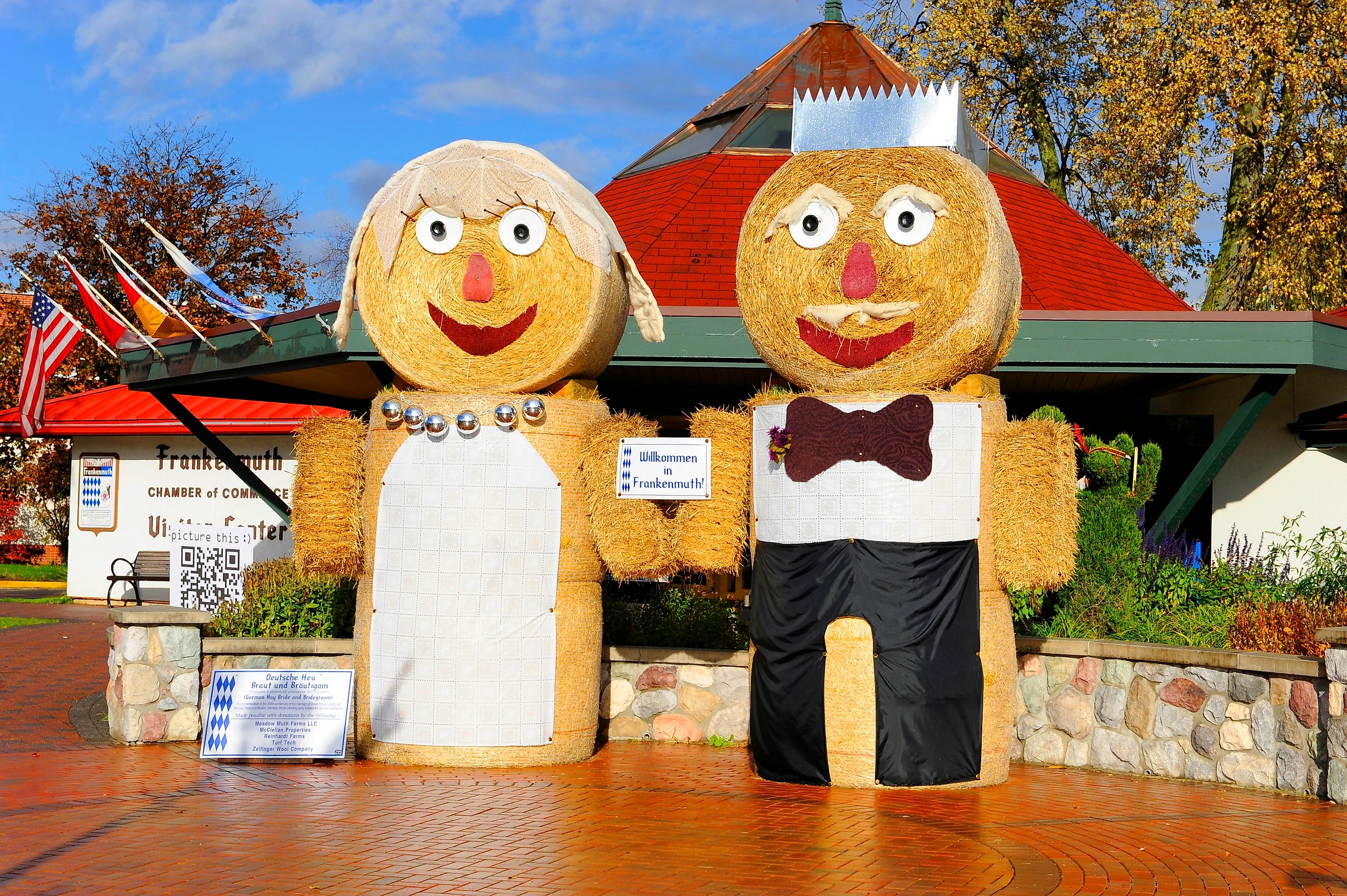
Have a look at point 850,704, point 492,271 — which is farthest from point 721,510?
point 492,271

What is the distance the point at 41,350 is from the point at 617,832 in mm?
10119

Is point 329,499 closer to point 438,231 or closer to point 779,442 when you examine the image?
point 438,231

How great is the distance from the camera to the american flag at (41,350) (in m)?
13.4

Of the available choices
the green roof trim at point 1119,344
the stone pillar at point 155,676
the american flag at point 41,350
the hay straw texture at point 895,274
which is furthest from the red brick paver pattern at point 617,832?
the american flag at point 41,350

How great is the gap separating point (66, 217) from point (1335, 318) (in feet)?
A: 76.2

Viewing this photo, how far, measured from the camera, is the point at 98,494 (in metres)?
19.5

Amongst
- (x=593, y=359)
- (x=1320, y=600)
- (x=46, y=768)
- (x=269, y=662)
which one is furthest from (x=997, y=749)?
(x=46, y=768)

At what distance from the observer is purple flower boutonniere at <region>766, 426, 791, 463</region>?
7246mm

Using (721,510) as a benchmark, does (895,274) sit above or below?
above

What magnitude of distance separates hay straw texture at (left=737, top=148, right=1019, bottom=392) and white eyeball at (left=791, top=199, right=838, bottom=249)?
39 millimetres

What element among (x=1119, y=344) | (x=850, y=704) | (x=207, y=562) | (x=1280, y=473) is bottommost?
(x=850, y=704)

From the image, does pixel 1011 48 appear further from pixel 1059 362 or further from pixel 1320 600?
pixel 1320 600

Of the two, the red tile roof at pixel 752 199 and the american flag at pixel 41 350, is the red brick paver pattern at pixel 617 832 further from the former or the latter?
the american flag at pixel 41 350

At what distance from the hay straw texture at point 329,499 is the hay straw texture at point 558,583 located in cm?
9
